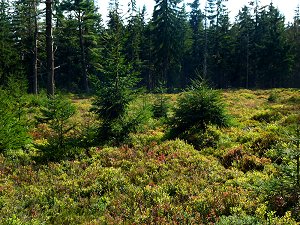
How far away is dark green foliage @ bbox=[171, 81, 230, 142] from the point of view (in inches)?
498

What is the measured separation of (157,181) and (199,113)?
500 cm

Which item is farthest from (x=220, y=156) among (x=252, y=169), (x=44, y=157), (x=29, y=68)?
(x=29, y=68)

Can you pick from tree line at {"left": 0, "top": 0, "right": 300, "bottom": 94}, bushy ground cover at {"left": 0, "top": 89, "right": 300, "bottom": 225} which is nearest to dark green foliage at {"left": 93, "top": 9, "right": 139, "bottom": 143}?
bushy ground cover at {"left": 0, "top": 89, "right": 300, "bottom": 225}

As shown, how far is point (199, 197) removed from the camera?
7207 millimetres

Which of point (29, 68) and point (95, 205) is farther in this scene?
point (29, 68)

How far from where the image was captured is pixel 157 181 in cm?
859

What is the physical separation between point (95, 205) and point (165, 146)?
4.68 m

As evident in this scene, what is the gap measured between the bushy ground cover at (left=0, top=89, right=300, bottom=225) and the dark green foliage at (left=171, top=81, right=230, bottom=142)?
47cm

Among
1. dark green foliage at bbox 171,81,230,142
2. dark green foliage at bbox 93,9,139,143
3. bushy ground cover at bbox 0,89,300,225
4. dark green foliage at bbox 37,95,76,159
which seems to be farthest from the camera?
dark green foliage at bbox 171,81,230,142

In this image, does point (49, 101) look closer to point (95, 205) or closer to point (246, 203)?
point (95, 205)

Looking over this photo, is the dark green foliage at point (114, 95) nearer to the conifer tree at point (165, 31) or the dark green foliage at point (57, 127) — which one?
the dark green foliage at point (57, 127)

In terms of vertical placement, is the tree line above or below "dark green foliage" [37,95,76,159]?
above

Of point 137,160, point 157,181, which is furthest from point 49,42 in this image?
point 157,181

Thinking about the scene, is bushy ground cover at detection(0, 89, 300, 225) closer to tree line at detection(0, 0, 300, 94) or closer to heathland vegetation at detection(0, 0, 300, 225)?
heathland vegetation at detection(0, 0, 300, 225)
